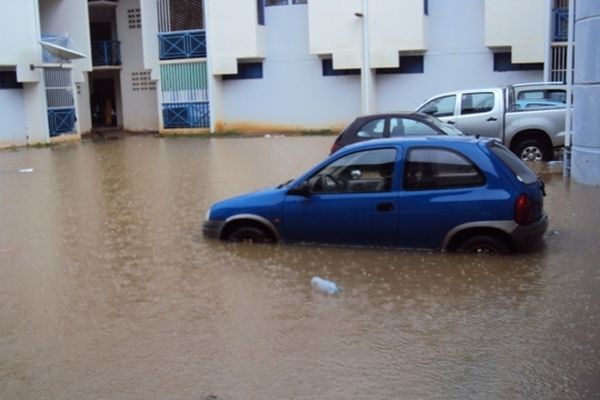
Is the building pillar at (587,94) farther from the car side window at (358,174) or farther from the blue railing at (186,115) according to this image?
Answer: the blue railing at (186,115)

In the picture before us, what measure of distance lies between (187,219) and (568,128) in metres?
7.55

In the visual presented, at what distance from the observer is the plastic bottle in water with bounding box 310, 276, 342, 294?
7809mm

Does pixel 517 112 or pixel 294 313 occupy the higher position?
pixel 517 112

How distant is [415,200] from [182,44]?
79.9ft

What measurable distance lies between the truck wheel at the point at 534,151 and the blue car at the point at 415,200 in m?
7.74

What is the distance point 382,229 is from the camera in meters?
8.95

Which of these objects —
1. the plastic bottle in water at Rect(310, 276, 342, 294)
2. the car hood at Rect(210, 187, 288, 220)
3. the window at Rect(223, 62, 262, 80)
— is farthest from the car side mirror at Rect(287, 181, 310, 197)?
the window at Rect(223, 62, 262, 80)

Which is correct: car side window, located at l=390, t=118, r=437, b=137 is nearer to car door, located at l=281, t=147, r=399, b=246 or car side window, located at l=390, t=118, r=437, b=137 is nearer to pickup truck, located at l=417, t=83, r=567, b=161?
pickup truck, located at l=417, t=83, r=567, b=161

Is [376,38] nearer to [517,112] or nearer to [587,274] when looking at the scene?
[517,112]

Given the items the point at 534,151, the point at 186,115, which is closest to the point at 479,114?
the point at 534,151

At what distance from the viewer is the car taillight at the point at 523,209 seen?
8383mm

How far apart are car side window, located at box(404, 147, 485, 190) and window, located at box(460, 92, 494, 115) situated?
8.44 metres

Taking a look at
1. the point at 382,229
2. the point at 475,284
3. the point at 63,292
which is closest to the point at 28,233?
the point at 63,292

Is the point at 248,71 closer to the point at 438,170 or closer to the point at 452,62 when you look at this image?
the point at 452,62
